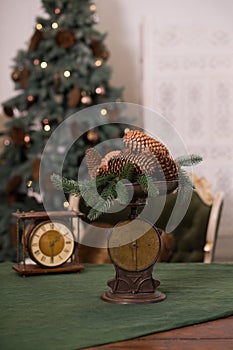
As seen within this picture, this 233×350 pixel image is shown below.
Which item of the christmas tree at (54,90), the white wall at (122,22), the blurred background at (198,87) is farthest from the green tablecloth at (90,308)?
the white wall at (122,22)

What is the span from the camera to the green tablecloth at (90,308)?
1.42 m

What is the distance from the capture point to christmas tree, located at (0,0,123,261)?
4.43 metres

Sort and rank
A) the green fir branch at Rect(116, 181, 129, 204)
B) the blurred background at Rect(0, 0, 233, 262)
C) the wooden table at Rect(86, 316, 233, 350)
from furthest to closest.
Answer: the blurred background at Rect(0, 0, 233, 262) → the green fir branch at Rect(116, 181, 129, 204) → the wooden table at Rect(86, 316, 233, 350)

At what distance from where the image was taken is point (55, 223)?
2.18 metres

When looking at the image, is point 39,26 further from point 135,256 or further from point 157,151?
point 135,256

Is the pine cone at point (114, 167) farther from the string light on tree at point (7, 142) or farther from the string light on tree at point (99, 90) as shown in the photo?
the string light on tree at point (7, 142)

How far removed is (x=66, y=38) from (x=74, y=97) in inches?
16.4

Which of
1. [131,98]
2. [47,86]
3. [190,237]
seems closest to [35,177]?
[47,86]

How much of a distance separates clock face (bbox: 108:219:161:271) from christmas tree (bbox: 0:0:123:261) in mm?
2594

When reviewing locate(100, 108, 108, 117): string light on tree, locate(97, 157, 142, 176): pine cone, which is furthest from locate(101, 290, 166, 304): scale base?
locate(100, 108, 108, 117): string light on tree

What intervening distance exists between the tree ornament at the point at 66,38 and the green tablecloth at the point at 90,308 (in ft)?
8.25

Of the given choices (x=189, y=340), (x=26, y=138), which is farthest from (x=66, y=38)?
(x=189, y=340)

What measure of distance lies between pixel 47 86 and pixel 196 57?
1149 mm

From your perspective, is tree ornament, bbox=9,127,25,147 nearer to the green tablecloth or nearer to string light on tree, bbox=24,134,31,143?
string light on tree, bbox=24,134,31,143
